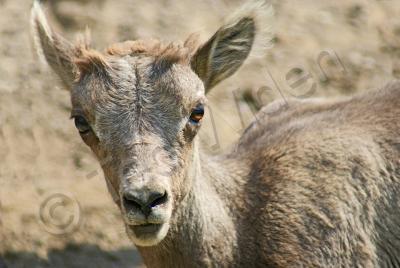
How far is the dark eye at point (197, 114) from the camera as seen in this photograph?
859 cm

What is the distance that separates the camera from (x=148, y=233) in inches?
316

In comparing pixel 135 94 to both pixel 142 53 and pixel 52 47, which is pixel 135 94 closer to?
pixel 142 53

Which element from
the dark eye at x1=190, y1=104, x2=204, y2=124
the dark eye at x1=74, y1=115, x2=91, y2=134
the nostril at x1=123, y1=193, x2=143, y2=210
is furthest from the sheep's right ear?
the nostril at x1=123, y1=193, x2=143, y2=210

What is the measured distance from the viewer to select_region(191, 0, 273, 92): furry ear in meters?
9.18

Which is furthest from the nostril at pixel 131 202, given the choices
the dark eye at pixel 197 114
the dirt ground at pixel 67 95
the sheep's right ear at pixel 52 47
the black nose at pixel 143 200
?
the dirt ground at pixel 67 95

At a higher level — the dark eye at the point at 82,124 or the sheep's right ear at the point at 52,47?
the sheep's right ear at the point at 52,47

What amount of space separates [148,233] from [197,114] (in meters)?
1.30

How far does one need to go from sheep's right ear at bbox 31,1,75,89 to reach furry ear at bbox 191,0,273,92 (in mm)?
1401

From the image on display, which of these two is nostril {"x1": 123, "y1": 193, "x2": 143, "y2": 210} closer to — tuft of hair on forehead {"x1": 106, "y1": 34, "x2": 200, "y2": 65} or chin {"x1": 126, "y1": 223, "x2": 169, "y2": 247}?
chin {"x1": 126, "y1": 223, "x2": 169, "y2": 247}

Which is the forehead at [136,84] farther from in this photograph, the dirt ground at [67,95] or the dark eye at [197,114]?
the dirt ground at [67,95]

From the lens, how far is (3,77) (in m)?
13.8

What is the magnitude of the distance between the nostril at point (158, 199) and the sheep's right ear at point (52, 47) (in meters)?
2.18

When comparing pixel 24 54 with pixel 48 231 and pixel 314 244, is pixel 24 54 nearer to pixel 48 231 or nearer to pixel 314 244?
pixel 48 231

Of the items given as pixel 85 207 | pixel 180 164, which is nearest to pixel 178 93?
pixel 180 164
